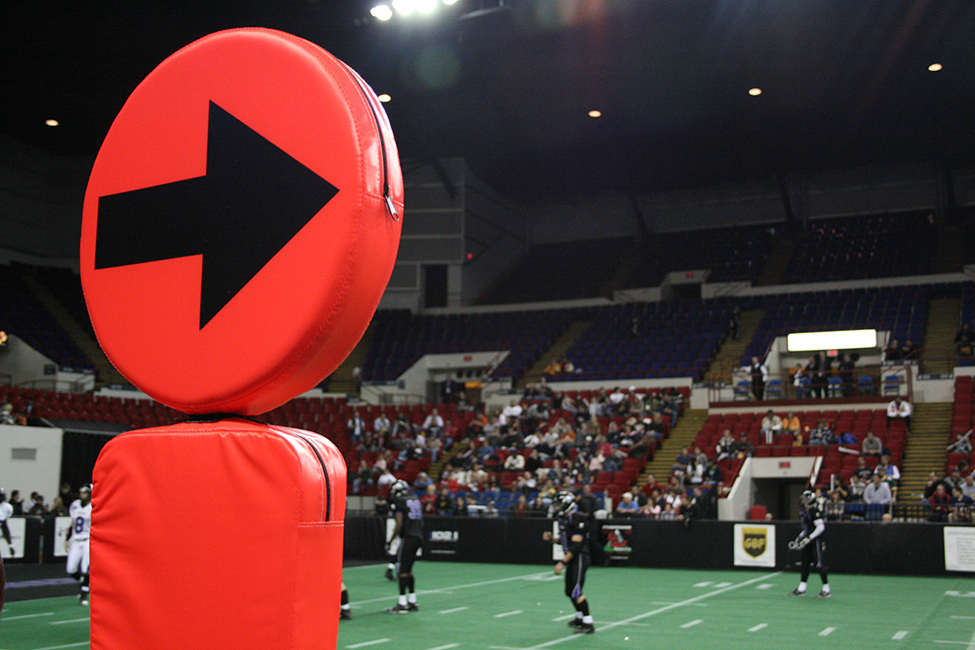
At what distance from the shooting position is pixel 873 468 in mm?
22312

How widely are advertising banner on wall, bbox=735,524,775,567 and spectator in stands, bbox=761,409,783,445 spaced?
5.36 meters

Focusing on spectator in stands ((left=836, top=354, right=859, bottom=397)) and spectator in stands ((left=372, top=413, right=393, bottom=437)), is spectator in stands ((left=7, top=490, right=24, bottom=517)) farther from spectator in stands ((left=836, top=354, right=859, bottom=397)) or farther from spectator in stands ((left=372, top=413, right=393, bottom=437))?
spectator in stands ((left=836, top=354, right=859, bottom=397))

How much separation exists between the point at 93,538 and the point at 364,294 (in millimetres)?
1097

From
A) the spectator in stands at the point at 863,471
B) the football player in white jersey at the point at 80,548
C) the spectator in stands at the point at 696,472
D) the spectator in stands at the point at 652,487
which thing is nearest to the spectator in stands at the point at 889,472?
the spectator in stands at the point at 863,471

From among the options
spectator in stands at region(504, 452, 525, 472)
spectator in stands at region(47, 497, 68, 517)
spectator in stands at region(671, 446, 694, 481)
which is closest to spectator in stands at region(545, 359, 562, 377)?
spectator in stands at region(504, 452, 525, 472)

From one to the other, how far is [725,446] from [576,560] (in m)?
14.0

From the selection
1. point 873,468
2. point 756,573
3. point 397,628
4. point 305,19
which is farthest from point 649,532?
point 305,19

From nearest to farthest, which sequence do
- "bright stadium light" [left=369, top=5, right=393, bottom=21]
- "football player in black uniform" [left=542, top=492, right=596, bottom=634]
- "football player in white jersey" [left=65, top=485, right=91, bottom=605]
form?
1. "football player in black uniform" [left=542, top=492, right=596, bottom=634]
2. "football player in white jersey" [left=65, top=485, right=91, bottom=605]
3. "bright stadium light" [left=369, top=5, right=393, bottom=21]

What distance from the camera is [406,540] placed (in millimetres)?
13672

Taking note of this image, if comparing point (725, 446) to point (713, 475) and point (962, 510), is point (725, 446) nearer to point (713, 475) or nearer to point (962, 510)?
point (713, 475)

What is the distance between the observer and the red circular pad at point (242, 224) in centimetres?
234

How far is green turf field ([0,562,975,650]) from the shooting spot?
1078cm

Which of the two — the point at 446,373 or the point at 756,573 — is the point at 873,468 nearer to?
the point at 756,573

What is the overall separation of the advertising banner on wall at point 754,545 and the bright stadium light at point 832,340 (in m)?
12.0
